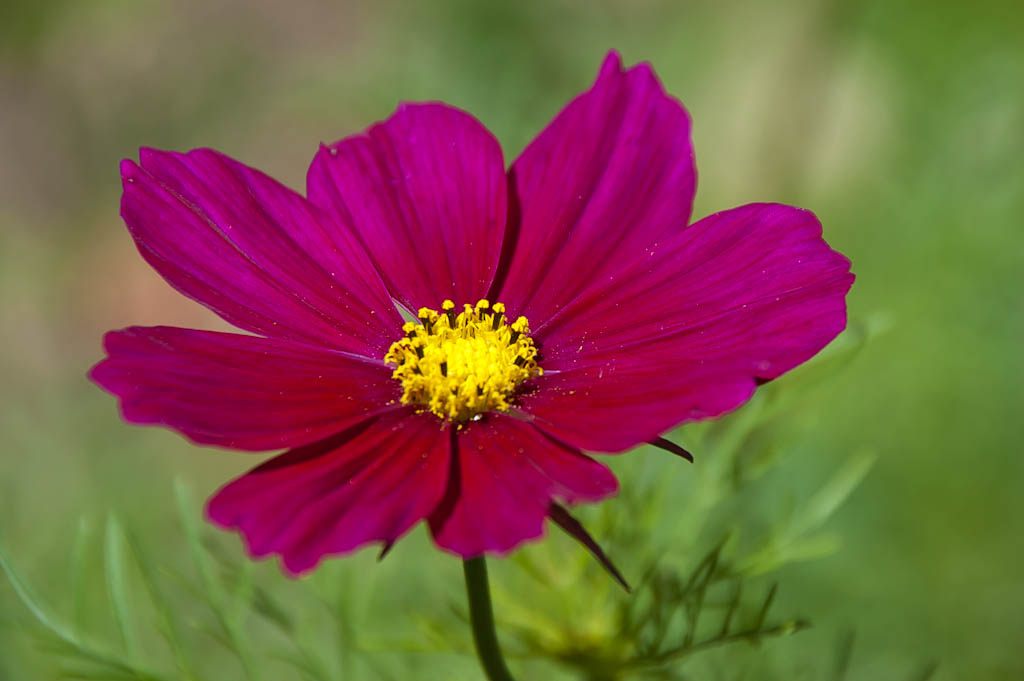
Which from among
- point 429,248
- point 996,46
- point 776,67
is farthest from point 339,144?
point 776,67

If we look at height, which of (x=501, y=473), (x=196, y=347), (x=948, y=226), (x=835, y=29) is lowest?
(x=501, y=473)

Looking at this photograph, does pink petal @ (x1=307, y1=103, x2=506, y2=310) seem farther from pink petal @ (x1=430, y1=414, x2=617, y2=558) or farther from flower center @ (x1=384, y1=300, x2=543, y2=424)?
pink petal @ (x1=430, y1=414, x2=617, y2=558)

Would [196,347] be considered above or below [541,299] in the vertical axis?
below

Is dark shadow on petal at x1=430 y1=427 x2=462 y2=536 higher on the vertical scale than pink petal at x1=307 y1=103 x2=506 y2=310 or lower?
lower

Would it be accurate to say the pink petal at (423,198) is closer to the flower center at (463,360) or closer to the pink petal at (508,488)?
the flower center at (463,360)

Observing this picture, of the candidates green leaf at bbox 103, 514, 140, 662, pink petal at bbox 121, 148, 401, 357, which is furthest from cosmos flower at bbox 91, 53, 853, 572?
green leaf at bbox 103, 514, 140, 662

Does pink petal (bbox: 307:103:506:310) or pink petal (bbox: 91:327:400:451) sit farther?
pink petal (bbox: 307:103:506:310)

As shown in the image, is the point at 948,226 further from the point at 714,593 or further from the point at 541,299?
the point at 541,299

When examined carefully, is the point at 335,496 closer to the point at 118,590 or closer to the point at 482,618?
the point at 482,618
